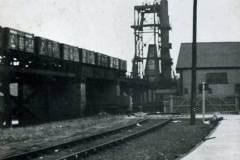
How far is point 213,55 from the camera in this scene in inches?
2112

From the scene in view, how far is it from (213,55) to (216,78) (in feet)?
11.8

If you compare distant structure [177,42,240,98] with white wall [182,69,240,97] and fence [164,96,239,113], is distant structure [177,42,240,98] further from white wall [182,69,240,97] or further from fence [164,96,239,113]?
fence [164,96,239,113]

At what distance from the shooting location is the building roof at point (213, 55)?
51688 mm

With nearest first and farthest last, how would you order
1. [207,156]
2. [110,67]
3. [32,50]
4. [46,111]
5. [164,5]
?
[207,156], [32,50], [46,111], [110,67], [164,5]

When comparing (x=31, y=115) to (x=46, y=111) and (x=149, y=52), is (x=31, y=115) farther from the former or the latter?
(x=149, y=52)

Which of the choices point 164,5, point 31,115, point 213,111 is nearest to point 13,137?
point 31,115

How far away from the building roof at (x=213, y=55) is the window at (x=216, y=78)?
33.7 inches

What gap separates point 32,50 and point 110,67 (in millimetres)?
17087

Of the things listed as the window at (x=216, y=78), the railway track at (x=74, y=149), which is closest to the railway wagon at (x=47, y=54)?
the railway track at (x=74, y=149)

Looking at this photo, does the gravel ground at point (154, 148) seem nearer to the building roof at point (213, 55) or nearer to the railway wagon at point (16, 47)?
the railway wagon at point (16, 47)

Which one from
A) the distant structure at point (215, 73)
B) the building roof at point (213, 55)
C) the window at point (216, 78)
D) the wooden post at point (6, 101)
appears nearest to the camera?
the wooden post at point (6, 101)

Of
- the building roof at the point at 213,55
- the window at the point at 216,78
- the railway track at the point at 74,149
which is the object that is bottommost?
the railway track at the point at 74,149

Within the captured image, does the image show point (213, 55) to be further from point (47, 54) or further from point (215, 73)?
point (47, 54)

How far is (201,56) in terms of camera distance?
53.7 meters
